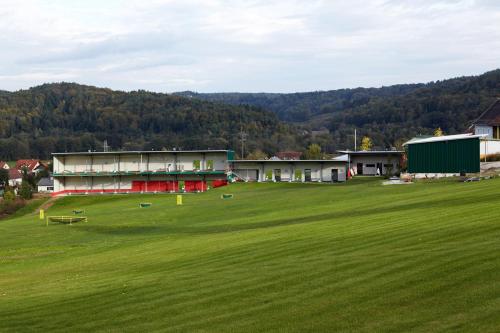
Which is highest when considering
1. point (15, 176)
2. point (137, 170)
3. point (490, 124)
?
point (490, 124)

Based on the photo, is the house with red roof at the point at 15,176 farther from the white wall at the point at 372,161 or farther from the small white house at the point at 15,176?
the white wall at the point at 372,161

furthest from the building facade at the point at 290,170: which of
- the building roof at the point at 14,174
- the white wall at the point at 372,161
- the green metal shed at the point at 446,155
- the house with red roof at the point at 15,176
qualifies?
the building roof at the point at 14,174

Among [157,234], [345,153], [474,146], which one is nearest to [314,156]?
[345,153]

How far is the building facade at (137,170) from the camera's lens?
89.2 m

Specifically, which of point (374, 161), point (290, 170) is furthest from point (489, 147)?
point (290, 170)

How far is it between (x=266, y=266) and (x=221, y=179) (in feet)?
227

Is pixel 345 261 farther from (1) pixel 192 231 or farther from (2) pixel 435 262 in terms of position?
(1) pixel 192 231

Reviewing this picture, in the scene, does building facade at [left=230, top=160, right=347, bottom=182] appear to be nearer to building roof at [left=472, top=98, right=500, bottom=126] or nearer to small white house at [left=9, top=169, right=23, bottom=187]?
building roof at [left=472, top=98, right=500, bottom=126]

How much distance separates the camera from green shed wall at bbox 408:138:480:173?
5600 centimetres

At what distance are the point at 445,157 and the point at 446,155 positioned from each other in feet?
0.66

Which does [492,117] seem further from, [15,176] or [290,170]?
[15,176]

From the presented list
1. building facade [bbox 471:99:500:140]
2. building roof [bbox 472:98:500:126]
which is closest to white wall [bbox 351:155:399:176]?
building facade [bbox 471:99:500:140]

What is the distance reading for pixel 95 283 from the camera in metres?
20.8

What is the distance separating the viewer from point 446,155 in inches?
2319
